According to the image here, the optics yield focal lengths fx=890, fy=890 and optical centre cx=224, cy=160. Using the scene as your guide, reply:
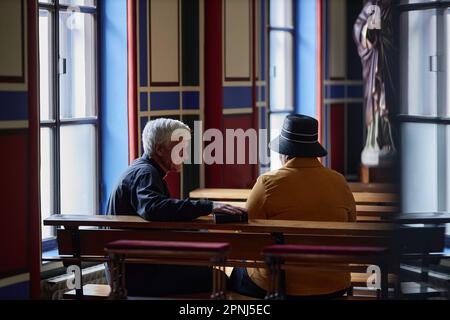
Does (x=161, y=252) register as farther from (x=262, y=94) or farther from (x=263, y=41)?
(x=263, y=41)

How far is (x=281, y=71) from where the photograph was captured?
9281mm

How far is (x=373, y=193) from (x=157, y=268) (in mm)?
3509

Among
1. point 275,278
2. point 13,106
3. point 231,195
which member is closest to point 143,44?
point 231,195

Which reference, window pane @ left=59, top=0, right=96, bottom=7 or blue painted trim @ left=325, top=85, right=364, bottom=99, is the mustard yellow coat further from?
blue painted trim @ left=325, top=85, right=364, bottom=99

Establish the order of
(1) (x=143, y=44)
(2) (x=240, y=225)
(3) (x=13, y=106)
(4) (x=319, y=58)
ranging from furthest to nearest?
1. (4) (x=319, y=58)
2. (1) (x=143, y=44)
3. (3) (x=13, y=106)
4. (2) (x=240, y=225)

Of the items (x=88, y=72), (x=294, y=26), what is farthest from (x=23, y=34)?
(x=294, y=26)

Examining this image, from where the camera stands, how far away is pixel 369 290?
4125 mm

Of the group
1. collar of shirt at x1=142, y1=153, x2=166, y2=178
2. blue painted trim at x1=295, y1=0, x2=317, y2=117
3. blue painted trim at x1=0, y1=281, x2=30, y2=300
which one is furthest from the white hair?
blue painted trim at x1=295, y1=0, x2=317, y2=117

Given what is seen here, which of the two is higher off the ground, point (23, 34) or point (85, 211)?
point (23, 34)

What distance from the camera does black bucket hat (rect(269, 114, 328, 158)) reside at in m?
3.39

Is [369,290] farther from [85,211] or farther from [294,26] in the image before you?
[294,26]

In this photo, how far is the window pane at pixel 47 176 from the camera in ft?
17.5

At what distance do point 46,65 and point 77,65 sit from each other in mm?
450

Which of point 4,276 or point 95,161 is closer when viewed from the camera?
point 4,276
